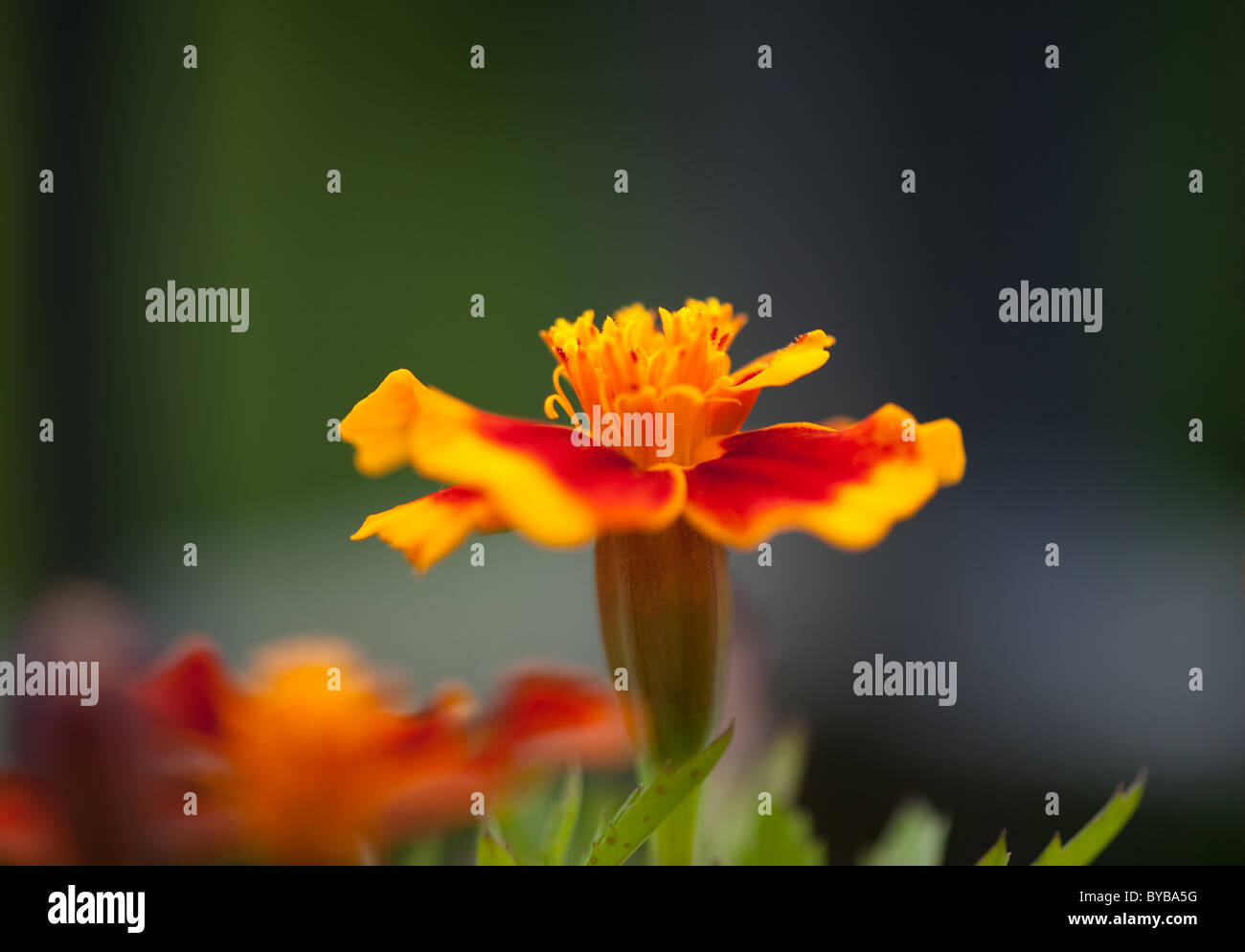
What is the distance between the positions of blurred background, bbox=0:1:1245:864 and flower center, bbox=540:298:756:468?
45 centimetres

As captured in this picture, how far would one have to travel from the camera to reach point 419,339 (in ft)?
4.90

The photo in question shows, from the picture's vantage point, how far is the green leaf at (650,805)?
253 mm

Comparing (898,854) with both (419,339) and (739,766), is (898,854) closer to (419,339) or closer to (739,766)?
(739,766)

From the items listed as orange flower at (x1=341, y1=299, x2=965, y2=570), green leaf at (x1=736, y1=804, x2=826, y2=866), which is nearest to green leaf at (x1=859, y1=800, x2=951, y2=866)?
green leaf at (x1=736, y1=804, x2=826, y2=866)

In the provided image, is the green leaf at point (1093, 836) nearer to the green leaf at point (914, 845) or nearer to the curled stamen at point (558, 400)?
the green leaf at point (914, 845)

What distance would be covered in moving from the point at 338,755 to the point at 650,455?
0.14 metres

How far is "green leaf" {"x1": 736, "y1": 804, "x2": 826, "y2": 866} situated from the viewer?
0.32 m

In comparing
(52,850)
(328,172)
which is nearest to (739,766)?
(52,850)

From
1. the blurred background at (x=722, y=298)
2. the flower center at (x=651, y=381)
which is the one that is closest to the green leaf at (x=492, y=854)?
the flower center at (x=651, y=381)

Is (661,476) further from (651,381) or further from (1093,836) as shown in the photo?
(1093,836)

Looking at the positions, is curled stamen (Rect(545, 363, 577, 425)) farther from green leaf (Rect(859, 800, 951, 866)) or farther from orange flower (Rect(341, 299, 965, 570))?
green leaf (Rect(859, 800, 951, 866))

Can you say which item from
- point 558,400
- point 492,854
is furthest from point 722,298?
point 492,854

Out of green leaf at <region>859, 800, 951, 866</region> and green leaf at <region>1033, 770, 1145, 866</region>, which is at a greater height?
green leaf at <region>1033, 770, 1145, 866</region>
